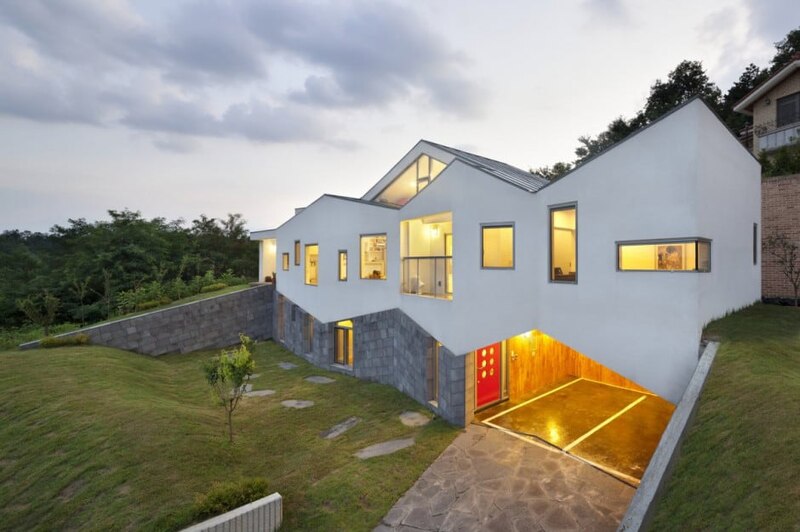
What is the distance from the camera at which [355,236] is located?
1545 centimetres

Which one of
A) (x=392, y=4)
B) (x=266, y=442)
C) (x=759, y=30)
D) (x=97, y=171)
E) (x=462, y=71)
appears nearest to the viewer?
(x=266, y=442)

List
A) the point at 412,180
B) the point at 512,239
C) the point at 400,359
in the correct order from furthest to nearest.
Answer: the point at 412,180
the point at 400,359
the point at 512,239

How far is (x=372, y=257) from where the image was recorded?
15.4 meters

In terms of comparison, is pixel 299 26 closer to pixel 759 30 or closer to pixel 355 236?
pixel 355 236

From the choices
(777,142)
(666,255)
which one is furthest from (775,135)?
(666,255)

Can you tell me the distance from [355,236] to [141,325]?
13659 millimetres

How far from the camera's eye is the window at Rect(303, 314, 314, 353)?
→ 19281 millimetres

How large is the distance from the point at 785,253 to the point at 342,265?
55.6 ft

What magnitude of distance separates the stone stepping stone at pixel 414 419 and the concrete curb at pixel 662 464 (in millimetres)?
6536

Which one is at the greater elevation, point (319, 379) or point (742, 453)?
point (742, 453)

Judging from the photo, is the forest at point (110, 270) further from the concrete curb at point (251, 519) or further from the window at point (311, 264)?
the concrete curb at point (251, 519)

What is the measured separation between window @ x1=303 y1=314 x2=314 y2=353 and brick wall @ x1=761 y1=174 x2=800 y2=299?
779 inches

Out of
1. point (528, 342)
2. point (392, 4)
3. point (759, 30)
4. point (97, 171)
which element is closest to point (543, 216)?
point (528, 342)

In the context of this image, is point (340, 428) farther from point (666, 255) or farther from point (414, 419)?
point (666, 255)
